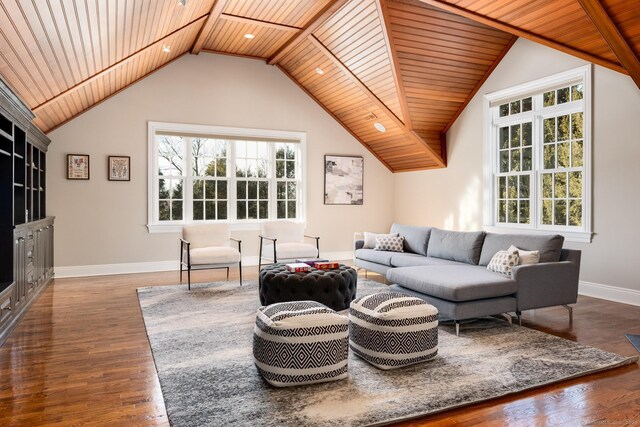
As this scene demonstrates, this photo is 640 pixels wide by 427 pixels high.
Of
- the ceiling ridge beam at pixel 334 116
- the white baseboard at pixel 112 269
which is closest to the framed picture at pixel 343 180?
the ceiling ridge beam at pixel 334 116

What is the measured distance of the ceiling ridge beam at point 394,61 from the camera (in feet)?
17.5

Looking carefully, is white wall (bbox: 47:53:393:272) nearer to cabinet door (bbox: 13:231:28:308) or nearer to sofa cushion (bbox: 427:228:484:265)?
cabinet door (bbox: 13:231:28:308)

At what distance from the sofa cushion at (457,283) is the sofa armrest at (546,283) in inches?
4.6

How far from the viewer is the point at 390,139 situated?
8.18 meters

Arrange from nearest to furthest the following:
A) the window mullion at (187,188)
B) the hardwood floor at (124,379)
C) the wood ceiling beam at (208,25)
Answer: the hardwood floor at (124,379) < the wood ceiling beam at (208,25) < the window mullion at (187,188)

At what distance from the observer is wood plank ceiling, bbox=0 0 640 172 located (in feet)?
13.0

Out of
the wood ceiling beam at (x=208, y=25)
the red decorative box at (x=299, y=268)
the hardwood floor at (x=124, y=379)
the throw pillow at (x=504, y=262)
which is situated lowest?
the hardwood floor at (x=124, y=379)

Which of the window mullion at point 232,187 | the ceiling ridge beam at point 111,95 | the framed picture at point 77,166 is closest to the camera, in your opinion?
the ceiling ridge beam at point 111,95

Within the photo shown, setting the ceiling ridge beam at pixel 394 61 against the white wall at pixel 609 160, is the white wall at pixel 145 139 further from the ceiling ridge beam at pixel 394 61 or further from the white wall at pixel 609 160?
the white wall at pixel 609 160

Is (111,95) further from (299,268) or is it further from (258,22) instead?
(299,268)

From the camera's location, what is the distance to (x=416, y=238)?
20.8ft

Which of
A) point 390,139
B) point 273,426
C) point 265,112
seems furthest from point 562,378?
point 265,112

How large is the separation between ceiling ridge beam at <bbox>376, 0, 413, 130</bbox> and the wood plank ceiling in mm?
18

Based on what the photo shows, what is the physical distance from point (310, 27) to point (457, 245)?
141 inches
